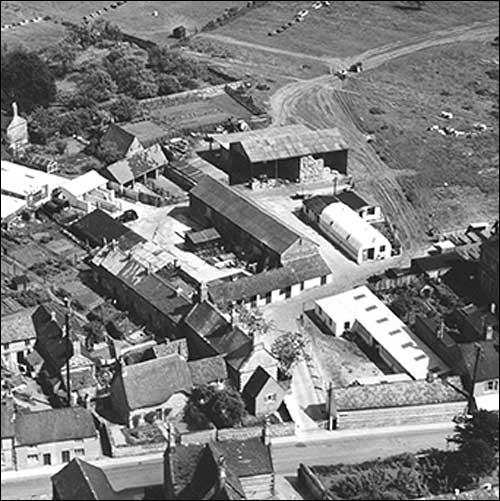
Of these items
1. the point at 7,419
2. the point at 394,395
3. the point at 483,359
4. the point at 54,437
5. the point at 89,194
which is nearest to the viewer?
the point at 7,419

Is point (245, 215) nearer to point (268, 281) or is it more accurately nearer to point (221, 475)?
point (268, 281)

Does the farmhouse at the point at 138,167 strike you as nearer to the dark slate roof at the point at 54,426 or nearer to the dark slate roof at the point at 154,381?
the dark slate roof at the point at 154,381

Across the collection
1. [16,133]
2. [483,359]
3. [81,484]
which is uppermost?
[81,484]

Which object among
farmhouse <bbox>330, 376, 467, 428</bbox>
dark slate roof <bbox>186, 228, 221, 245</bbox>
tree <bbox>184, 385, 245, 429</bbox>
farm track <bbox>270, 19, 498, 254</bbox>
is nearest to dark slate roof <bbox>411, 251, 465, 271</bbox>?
farm track <bbox>270, 19, 498, 254</bbox>

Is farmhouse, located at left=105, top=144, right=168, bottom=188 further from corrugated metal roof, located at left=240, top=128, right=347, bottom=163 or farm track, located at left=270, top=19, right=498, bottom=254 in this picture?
farm track, located at left=270, top=19, right=498, bottom=254

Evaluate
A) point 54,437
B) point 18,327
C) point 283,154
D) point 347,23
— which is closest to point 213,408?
point 54,437

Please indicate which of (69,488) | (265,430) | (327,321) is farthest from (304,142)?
(69,488)

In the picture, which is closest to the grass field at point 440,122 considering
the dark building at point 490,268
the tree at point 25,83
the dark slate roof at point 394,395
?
the dark building at point 490,268
